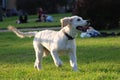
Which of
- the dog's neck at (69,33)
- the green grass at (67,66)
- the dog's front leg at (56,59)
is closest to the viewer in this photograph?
the green grass at (67,66)

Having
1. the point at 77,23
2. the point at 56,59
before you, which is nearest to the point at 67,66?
the point at 56,59

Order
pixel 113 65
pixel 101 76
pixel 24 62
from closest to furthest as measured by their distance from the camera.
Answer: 1. pixel 101 76
2. pixel 113 65
3. pixel 24 62

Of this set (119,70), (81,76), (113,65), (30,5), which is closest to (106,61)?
(113,65)

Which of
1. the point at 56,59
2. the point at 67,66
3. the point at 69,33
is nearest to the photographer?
the point at 56,59

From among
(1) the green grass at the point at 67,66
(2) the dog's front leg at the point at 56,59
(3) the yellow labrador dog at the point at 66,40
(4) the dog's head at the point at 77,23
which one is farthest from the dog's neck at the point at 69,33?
(1) the green grass at the point at 67,66

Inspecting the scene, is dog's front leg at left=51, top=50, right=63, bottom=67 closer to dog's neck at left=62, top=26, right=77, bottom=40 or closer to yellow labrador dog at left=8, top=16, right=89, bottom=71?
yellow labrador dog at left=8, top=16, right=89, bottom=71

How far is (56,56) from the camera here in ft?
37.7

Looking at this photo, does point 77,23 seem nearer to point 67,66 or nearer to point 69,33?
point 69,33

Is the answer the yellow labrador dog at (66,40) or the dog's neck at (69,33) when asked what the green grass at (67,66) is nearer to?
the yellow labrador dog at (66,40)

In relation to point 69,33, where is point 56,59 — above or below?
below

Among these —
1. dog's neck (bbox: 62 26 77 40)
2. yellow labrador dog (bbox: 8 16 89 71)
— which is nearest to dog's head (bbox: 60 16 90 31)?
yellow labrador dog (bbox: 8 16 89 71)

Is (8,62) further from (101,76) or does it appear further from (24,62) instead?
(101,76)

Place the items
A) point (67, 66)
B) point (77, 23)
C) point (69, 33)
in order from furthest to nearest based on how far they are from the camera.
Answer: point (67, 66), point (77, 23), point (69, 33)

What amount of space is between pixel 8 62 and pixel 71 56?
4.11 metres
